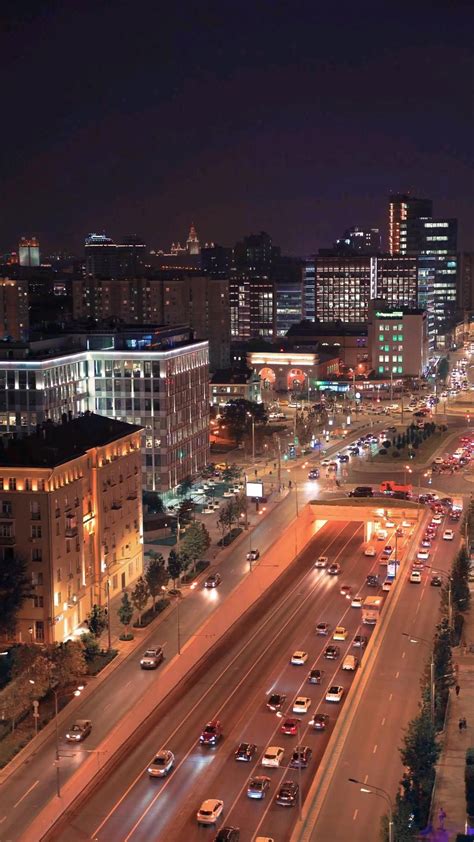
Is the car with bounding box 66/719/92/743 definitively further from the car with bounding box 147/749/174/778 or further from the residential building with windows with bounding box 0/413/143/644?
the residential building with windows with bounding box 0/413/143/644

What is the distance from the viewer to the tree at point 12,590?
31.4 meters

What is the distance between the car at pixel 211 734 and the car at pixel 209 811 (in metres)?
3.46

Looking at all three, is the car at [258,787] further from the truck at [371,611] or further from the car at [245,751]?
the truck at [371,611]

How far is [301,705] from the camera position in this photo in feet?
94.6

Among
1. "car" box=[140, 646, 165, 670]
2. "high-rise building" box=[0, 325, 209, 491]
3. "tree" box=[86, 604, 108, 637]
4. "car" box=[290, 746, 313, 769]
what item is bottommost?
"car" box=[290, 746, 313, 769]

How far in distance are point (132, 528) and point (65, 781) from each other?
14841mm

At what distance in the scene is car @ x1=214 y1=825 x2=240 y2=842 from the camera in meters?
21.7

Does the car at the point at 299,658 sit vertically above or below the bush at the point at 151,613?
below

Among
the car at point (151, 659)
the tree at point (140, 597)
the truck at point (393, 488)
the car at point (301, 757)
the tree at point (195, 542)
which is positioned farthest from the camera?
the truck at point (393, 488)

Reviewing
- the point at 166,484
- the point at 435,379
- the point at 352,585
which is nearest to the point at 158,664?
the point at 352,585

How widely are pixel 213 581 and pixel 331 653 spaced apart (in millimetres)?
6610

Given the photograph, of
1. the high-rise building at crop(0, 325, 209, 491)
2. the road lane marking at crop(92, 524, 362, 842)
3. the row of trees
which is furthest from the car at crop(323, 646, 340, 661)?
the high-rise building at crop(0, 325, 209, 491)

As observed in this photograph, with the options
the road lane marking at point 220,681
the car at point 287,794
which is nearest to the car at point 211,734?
the road lane marking at point 220,681

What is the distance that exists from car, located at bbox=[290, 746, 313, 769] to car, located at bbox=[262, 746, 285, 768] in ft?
0.82
